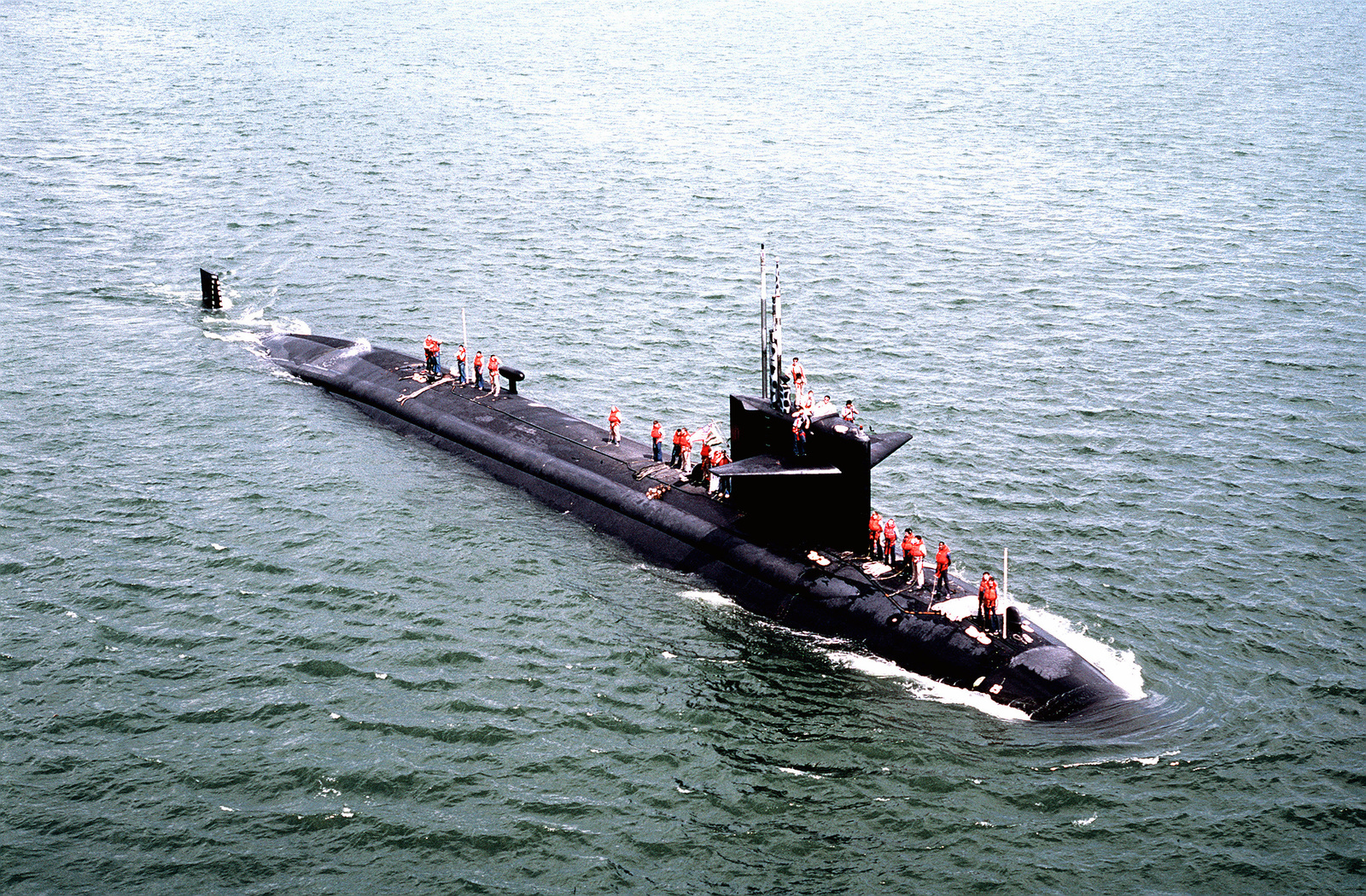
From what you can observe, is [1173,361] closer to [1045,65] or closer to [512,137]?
[512,137]

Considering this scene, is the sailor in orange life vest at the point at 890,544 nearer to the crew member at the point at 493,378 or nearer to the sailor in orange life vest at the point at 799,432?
the sailor in orange life vest at the point at 799,432

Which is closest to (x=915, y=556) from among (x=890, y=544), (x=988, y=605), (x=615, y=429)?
(x=890, y=544)

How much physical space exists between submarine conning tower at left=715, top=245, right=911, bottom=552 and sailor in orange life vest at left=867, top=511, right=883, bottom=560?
0.31 m

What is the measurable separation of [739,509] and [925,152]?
57573 millimetres

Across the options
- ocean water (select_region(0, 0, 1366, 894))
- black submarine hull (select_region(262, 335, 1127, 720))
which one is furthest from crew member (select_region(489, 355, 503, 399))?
ocean water (select_region(0, 0, 1366, 894))

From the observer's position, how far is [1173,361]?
2168 inches

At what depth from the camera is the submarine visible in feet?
108

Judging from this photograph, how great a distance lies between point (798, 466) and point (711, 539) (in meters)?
4.12

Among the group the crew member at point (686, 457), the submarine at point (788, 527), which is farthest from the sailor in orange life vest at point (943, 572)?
the crew member at point (686, 457)

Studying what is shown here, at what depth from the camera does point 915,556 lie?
35062 millimetres

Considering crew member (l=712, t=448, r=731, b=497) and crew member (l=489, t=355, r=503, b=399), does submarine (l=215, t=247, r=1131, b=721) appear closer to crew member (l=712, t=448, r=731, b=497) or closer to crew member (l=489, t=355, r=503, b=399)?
crew member (l=712, t=448, r=731, b=497)

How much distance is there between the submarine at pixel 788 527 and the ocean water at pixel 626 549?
0.87m

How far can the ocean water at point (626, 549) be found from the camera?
28891 mm

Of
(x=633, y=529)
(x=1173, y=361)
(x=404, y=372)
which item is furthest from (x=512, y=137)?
(x=633, y=529)
